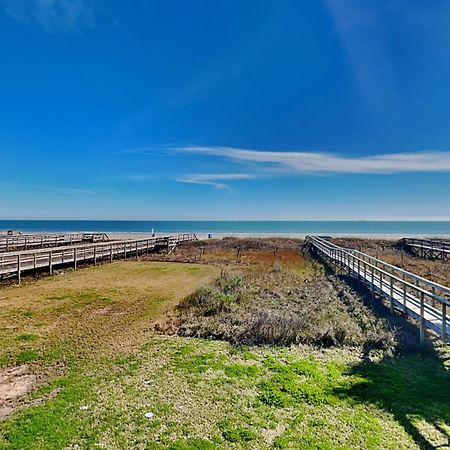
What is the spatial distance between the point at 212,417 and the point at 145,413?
2.88 feet

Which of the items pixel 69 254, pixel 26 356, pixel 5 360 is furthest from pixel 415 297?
pixel 69 254

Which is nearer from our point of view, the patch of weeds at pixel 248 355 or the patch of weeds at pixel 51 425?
the patch of weeds at pixel 51 425

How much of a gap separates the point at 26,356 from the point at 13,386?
4.30 ft

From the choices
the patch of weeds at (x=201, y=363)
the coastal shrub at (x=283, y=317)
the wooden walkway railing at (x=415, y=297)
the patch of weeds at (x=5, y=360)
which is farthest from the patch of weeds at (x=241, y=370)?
the patch of weeds at (x=5, y=360)

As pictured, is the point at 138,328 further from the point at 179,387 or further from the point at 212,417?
the point at 212,417

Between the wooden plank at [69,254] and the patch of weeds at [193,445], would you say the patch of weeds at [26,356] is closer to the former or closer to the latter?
the patch of weeds at [193,445]

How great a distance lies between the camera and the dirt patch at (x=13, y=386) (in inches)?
193

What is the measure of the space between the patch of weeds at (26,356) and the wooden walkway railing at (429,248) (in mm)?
25389

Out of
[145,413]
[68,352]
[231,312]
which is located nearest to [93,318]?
[68,352]

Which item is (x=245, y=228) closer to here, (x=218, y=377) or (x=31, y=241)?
(x=31, y=241)

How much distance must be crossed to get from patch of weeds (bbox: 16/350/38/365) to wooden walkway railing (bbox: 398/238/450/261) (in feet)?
83.3

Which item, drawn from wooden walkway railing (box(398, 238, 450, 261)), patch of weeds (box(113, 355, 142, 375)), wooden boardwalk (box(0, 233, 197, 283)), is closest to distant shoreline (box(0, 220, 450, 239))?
wooden walkway railing (box(398, 238, 450, 261))

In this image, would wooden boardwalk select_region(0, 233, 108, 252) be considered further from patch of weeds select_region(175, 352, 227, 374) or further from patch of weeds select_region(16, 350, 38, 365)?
patch of weeds select_region(175, 352, 227, 374)

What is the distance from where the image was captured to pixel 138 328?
28.6ft
